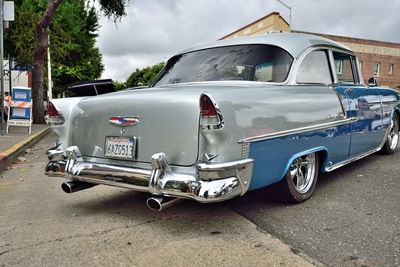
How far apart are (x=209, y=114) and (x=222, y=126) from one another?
0.13 m

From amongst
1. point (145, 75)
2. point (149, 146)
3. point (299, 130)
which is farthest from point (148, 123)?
point (145, 75)

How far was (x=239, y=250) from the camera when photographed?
2.44 meters

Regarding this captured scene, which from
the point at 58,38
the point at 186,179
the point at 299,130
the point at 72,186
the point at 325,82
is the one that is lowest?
the point at 72,186

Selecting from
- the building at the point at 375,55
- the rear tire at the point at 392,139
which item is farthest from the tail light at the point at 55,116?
the building at the point at 375,55

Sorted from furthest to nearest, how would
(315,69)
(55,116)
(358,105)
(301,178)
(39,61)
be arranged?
(39,61)
(358,105)
(315,69)
(301,178)
(55,116)

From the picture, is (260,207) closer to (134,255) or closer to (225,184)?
(225,184)

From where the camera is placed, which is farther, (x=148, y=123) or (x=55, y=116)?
(x=55, y=116)

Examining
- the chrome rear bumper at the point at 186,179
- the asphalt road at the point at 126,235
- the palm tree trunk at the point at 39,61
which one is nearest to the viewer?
the asphalt road at the point at 126,235

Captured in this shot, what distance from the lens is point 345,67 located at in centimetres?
465

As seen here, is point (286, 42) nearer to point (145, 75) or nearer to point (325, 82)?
point (325, 82)

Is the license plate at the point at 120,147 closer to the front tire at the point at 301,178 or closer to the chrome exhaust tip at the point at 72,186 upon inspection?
the chrome exhaust tip at the point at 72,186

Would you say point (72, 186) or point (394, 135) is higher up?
point (394, 135)

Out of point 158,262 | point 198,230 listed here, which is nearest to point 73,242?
point 158,262

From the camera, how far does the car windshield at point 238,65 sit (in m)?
3.34
